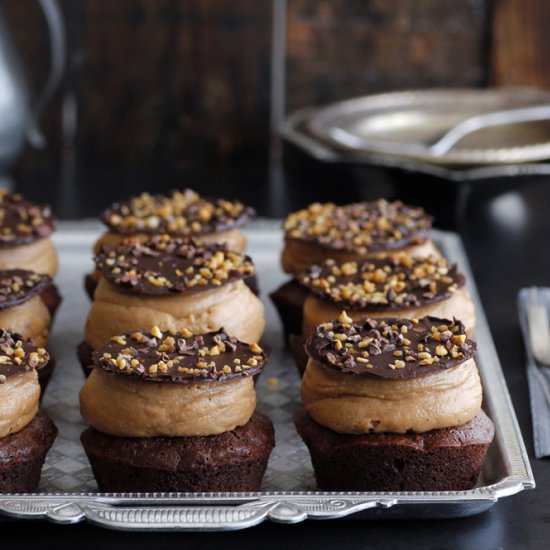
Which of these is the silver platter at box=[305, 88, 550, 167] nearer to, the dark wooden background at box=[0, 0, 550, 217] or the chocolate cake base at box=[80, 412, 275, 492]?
the dark wooden background at box=[0, 0, 550, 217]

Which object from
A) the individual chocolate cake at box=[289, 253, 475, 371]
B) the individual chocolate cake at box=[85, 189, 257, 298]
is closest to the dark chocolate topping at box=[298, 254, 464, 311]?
the individual chocolate cake at box=[289, 253, 475, 371]

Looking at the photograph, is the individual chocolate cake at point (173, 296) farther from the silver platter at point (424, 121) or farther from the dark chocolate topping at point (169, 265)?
the silver platter at point (424, 121)

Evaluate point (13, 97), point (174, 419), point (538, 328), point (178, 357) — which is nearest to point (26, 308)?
point (178, 357)

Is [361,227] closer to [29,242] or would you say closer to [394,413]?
[29,242]

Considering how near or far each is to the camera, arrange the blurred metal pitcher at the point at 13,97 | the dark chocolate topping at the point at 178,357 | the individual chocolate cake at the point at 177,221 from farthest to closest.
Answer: the blurred metal pitcher at the point at 13,97 → the individual chocolate cake at the point at 177,221 → the dark chocolate topping at the point at 178,357

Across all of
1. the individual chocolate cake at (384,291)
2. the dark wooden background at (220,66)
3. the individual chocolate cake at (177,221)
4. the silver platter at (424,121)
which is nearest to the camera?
the individual chocolate cake at (384,291)

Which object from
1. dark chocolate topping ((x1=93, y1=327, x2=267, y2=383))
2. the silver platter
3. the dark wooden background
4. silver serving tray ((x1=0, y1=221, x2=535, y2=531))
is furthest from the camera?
the dark wooden background

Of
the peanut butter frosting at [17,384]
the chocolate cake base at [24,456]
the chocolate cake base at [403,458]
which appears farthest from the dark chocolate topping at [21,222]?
the chocolate cake base at [403,458]
